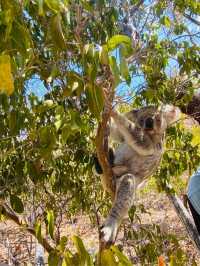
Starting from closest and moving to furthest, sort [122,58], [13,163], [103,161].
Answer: [122,58] → [103,161] → [13,163]

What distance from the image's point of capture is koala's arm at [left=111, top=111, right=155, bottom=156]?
4.18 m

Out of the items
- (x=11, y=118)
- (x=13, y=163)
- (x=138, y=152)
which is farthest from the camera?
(x=138, y=152)

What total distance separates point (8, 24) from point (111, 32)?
2756 mm

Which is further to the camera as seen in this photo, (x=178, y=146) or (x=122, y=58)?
(x=178, y=146)

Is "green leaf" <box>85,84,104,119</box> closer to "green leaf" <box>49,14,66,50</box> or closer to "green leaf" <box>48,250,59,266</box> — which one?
"green leaf" <box>49,14,66,50</box>

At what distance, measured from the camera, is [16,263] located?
260 inches

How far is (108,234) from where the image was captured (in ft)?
12.6

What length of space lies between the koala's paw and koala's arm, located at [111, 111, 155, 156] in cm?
85

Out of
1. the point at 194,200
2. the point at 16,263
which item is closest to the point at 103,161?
the point at 194,200

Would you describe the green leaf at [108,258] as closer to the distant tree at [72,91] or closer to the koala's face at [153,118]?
the distant tree at [72,91]

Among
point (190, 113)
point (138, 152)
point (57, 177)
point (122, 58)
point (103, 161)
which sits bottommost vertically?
point (122, 58)

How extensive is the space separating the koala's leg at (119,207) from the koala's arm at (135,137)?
28 cm

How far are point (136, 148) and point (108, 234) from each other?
978mm

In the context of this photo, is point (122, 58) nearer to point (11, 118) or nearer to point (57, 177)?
point (11, 118)
